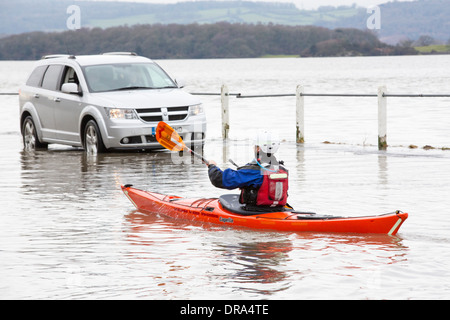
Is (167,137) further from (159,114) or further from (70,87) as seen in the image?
(70,87)

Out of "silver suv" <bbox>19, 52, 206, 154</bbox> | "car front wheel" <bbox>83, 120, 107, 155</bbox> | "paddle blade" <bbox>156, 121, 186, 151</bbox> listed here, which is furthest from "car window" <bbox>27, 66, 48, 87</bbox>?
"paddle blade" <bbox>156, 121, 186, 151</bbox>

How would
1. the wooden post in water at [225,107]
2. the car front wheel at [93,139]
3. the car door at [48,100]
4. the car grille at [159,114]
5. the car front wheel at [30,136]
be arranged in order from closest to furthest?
the car grille at [159,114] → the car front wheel at [93,139] → the car door at [48,100] → the car front wheel at [30,136] → the wooden post in water at [225,107]

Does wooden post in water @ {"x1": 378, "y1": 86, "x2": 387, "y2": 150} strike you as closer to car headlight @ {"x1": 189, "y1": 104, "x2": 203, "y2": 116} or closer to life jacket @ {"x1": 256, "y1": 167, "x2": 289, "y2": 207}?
car headlight @ {"x1": 189, "y1": 104, "x2": 203, "y2": 116}

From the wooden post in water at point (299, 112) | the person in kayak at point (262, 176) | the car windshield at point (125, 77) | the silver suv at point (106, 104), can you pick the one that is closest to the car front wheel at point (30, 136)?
the silver suv at point (106, 104)

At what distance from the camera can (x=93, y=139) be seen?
17.0m

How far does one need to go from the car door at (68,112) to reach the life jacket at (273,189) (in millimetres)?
8263

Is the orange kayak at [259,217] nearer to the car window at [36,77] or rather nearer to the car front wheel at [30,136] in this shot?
the car window at [36,77]

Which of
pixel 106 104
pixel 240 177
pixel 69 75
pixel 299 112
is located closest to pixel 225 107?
pixel 299 112

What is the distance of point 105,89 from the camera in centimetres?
1731

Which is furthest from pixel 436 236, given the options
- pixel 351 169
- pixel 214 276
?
pixel 351 169

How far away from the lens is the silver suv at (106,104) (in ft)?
54.5

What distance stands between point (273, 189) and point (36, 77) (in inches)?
418

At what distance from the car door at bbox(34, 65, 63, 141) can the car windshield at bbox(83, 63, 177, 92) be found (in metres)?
0.91
